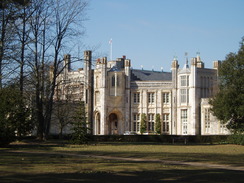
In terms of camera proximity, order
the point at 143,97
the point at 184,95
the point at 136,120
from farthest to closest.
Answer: the point at 136,120 → the point at 143,97 → the point at 184,95

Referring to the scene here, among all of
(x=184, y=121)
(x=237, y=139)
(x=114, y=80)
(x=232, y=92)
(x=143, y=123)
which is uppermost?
(x=114, y=80)

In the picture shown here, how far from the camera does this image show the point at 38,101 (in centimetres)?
3953

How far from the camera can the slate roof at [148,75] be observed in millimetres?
75562

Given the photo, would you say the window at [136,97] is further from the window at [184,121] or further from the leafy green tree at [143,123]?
the window at [184,121]

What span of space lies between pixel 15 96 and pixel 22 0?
9.57m

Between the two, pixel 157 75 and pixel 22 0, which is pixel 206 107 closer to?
pixel 157 75

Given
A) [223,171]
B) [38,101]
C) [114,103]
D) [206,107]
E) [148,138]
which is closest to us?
[223,171]

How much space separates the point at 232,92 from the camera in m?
45.2

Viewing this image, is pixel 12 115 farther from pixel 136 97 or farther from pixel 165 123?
pixel 136 97

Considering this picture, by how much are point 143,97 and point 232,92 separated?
26748mm

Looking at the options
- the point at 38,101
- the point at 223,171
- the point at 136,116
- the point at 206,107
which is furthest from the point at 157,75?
the point at 223,171

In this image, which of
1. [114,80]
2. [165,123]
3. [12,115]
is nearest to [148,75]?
[114,80]

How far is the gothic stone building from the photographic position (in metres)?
67.3

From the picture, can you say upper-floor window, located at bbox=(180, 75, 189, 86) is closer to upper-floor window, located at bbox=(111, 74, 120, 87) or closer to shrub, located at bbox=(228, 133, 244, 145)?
upper-floor window, located at bbox=(111, 74, 120, 87)
